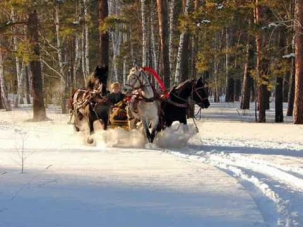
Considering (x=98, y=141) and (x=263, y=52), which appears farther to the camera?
(x=263, y=52)

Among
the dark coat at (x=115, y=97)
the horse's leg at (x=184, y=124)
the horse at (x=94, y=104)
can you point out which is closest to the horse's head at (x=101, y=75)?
the horse at (x=94, y=104)

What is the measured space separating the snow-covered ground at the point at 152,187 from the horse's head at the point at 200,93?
58.3 inches

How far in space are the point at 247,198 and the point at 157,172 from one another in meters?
1.91

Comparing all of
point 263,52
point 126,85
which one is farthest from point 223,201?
point 263,52

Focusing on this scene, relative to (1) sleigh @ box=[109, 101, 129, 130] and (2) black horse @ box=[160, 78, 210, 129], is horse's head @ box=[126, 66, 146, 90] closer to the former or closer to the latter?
(2) black horse @ box=[160, 78, 210, 129]

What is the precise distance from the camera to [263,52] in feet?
65.6

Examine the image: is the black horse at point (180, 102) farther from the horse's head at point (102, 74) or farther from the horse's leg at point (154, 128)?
the horse's head at point (102, 74)

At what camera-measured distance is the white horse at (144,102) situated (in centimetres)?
1137

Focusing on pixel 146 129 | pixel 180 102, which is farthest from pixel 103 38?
pixel 146 129

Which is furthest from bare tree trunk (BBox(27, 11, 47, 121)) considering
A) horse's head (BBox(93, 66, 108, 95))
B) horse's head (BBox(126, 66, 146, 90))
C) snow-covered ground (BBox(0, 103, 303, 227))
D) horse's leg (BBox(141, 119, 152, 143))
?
horse's leg (BBox(141, 119, 152, 143))

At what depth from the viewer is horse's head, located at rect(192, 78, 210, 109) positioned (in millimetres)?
11891

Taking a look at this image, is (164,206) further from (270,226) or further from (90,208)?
(270,226)

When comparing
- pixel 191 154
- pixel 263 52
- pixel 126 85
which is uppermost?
pixel 263 52

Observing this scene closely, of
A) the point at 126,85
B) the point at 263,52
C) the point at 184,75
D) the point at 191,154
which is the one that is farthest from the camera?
the point at 184,75
